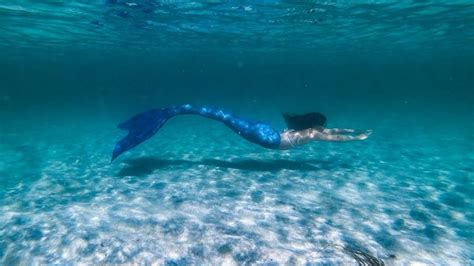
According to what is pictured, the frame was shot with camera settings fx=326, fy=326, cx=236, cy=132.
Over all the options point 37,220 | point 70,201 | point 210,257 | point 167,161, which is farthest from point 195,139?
point 210,257

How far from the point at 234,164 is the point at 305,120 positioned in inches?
156

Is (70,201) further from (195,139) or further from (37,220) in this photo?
(195,139)

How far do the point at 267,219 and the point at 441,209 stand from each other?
515 cm

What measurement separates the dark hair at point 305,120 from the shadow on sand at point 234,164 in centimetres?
216

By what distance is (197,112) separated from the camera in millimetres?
13008

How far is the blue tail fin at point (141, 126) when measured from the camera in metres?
10.6

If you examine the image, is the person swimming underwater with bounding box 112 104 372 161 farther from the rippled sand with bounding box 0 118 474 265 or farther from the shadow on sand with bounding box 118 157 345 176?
the shadow on sand with bounding box 118 157 345 176

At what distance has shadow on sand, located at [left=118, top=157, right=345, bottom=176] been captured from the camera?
1303 centimetres

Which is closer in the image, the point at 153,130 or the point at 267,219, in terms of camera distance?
the point at 267,219

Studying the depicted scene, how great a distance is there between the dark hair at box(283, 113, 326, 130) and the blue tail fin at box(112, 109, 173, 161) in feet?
15.0

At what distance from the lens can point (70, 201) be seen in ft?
30.8

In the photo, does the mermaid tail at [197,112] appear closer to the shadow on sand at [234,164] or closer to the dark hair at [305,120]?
the dark hair at [305,120]

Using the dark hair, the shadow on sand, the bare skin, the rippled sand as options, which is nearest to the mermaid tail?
the bare skin

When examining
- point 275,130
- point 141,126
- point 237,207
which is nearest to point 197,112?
point 141,126
